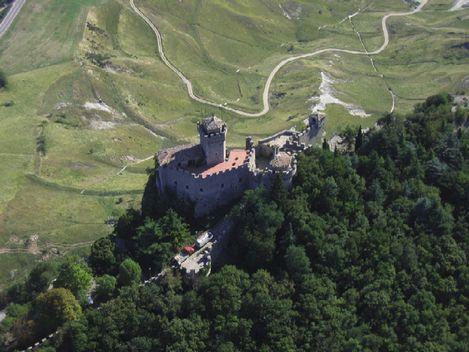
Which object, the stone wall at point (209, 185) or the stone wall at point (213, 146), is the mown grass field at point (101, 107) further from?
A: the stone wall at point (213, 146)

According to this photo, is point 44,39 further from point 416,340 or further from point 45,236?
point 416,340

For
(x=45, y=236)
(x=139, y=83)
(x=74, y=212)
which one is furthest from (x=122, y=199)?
(x=139, y=83)

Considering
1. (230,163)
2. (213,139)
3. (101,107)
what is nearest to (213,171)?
(230,163)

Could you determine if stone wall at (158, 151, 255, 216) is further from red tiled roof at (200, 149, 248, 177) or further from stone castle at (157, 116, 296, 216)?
red tiled roof at (200, 149, 248, 177)

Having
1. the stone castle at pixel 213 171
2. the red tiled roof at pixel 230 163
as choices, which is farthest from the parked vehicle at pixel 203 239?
the red tiled roof at pixel 230 163

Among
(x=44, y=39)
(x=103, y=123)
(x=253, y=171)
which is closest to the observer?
(x=253, y=171)

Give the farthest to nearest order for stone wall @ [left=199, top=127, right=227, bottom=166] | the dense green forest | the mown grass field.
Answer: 1. the mown grass field
2. stone wall @ [left=199, top=127, right=227, bottom=166]
3. the dense green forest

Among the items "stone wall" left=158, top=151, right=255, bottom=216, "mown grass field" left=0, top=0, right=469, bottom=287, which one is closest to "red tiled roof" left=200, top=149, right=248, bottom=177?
"stone wall" left=158, top=151, right=255, bottom=216

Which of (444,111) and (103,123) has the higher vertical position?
(444,111)
